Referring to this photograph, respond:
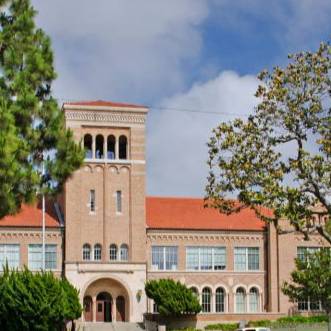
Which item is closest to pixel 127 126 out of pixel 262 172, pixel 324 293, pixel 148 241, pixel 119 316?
pixel 148 241

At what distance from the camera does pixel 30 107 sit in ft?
72.6

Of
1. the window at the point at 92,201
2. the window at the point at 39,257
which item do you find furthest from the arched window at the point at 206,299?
the window at the point at 39,257

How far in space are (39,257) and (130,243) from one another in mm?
7073

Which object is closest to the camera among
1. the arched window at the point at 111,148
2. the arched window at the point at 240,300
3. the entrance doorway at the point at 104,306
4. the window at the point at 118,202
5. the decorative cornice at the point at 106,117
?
the decorative cornice at the point at 106,117

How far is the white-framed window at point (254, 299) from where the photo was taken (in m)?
69.2

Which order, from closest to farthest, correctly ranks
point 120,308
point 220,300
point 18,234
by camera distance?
1. point 18,234
2. point 120,308
3. point 220,300

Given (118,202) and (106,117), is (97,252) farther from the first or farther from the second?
(106,117)

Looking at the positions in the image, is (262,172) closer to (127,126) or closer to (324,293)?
(324,293)

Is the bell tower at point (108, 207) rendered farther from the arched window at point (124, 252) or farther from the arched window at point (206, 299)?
the arched window at point (206, 299)

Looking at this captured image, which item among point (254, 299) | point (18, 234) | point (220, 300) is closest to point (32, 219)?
point (18, 234)

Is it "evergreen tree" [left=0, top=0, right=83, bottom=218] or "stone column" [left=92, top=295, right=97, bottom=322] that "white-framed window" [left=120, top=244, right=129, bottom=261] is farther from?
"evergreen tree" [left=0, top=0, right=83, bottom=218]

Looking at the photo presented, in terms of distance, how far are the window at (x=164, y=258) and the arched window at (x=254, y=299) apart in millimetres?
A: 6771

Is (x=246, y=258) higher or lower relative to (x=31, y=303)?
higher

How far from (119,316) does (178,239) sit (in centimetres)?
773
